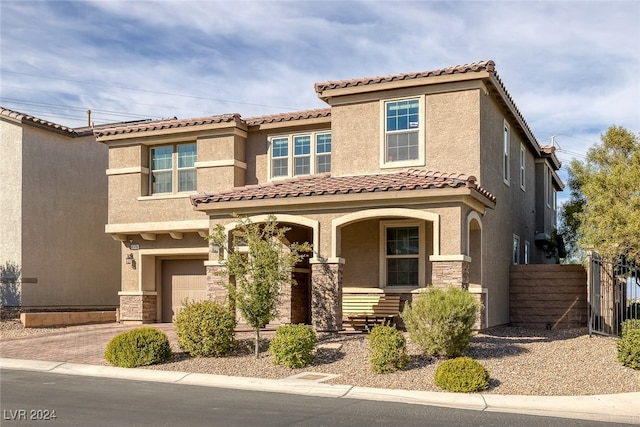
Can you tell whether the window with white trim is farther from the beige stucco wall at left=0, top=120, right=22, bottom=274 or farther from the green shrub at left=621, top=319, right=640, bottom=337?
the beige stucco wall at left=0, top=120, right=22, bottom=274

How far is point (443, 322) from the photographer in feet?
46.5

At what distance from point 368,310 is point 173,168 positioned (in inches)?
339

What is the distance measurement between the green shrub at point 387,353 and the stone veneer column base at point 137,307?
12.2m

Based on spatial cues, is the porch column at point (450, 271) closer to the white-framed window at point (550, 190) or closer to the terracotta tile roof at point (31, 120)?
the white-framed window at point (550, 190)

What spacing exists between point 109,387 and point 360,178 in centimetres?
908

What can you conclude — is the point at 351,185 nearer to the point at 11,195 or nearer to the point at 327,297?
the point at 327,297

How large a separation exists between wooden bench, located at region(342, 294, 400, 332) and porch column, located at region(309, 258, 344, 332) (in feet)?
5.03

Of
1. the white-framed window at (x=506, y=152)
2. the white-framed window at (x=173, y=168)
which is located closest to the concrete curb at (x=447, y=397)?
the white-framed window at (x=173, y=168)

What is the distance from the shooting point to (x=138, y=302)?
23891 millimetres

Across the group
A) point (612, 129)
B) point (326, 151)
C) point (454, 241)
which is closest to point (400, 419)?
point (454, 241)

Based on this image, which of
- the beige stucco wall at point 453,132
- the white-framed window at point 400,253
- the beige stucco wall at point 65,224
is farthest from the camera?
the beige stucco wall at point 65,224

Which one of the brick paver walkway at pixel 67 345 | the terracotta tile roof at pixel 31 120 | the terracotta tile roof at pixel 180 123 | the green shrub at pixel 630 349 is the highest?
the terracotta tile roof at pixel 31 120

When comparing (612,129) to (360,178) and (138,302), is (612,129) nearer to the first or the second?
(360,178)

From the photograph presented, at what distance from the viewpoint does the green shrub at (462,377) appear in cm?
1233
